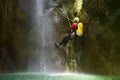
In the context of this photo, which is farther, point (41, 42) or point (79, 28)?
point (41, 42)

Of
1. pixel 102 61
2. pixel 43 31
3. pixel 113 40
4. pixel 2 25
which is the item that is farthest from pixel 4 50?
pixel 113 40

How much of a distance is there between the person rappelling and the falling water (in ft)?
1.26

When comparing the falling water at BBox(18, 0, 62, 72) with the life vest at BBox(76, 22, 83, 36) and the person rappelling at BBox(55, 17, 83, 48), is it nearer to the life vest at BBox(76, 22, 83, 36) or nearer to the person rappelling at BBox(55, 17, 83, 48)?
the person rappelling at BBox(55, 17, 83, 48)

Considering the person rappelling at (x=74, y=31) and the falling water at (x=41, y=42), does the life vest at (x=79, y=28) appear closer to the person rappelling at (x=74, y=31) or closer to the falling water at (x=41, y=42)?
the person rappelling at (x=74, y=31)

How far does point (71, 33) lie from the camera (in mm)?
7125

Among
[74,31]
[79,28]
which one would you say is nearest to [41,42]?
[74,31]

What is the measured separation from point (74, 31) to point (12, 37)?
1.94 metres

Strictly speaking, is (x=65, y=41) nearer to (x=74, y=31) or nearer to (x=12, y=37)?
(x=74, y=31)

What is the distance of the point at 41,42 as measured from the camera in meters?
7.52

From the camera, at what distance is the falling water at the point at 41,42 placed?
7270 millimetres

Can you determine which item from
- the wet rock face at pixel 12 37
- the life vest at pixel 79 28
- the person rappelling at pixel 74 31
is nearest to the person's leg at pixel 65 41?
the person rappelling at pixel 74 31

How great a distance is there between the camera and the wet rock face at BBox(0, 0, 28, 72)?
24.1ft

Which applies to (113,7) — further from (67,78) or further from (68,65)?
(68,65)

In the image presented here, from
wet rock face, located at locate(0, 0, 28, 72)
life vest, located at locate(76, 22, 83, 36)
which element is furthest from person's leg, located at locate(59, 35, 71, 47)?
wet rock face, located at locate(0, 0, 28, 72)
